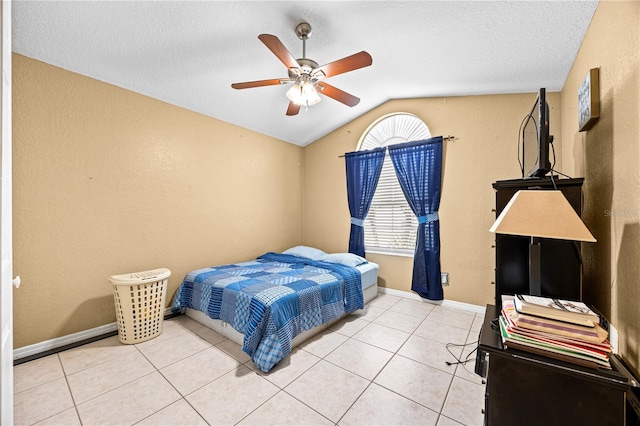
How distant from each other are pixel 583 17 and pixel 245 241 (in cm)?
397

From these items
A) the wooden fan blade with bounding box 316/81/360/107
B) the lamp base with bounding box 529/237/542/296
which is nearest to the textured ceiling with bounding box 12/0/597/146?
the wooden fan blade with bounding box 316/81/360/107

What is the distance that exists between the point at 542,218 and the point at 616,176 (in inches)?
26.0

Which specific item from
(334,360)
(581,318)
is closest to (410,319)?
(334,360)

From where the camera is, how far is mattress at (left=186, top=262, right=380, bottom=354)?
2306 millimetres

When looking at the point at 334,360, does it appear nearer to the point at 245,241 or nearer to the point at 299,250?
the point at 299,250

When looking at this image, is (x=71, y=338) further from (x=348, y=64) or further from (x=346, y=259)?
(x=348, y=64)

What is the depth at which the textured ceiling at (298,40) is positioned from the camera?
1807 millimetres

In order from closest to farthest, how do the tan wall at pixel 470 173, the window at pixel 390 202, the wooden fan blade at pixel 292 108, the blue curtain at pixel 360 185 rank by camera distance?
the wooden fan blade at pixel 292 108
the tan wall at pixel 470 173
the window at pixel 390 202
the blue curtain at pixel 360 185

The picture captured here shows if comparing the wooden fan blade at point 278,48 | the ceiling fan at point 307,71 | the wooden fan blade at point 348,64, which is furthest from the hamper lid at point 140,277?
the wooden fan blade at point 348,64

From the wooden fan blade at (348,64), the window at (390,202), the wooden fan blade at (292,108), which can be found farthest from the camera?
the window at (390,202)

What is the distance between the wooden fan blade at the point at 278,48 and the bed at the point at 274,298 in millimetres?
1847

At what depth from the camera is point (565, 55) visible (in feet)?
6.72

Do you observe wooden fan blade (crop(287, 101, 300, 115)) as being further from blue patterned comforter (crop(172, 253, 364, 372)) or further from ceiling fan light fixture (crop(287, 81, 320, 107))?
blue patterned comforter (crop(172, 253, 364, 372))

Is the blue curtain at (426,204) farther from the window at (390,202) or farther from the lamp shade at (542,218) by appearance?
the lamp shade at (542,218)
